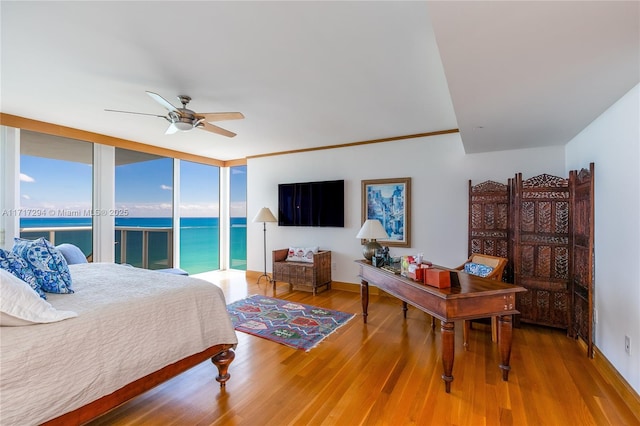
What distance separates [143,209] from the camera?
5.47 metres

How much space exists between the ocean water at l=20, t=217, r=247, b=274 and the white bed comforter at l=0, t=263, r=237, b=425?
8.53 ft

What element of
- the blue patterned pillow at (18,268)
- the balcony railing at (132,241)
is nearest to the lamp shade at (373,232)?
the blue patterned pillow at (18,268)

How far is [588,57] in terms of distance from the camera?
5.47 feet

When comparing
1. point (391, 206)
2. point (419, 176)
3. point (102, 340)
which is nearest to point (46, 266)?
point (102, 340)

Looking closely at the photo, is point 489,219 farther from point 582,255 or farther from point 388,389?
point 388,389

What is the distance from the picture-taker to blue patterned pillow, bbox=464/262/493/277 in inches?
123

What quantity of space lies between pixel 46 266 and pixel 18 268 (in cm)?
20

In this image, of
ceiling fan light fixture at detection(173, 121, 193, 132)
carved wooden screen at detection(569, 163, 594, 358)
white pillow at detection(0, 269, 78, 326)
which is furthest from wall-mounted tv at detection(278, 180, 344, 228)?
white pillow at detection(0, 269, 78, 326)

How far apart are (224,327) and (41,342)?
113cm

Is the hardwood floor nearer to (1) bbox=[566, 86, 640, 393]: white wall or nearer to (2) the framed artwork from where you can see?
(1) bbox=[566, 86, 640, 393]: white wall

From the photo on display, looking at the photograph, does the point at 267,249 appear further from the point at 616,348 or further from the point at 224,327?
the point at 616,348

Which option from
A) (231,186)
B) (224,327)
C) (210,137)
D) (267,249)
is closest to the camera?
(224,327)

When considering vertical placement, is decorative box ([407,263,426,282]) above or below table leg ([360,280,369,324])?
above

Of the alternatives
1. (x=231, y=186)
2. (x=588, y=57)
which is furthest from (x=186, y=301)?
(x=231, y=186)
